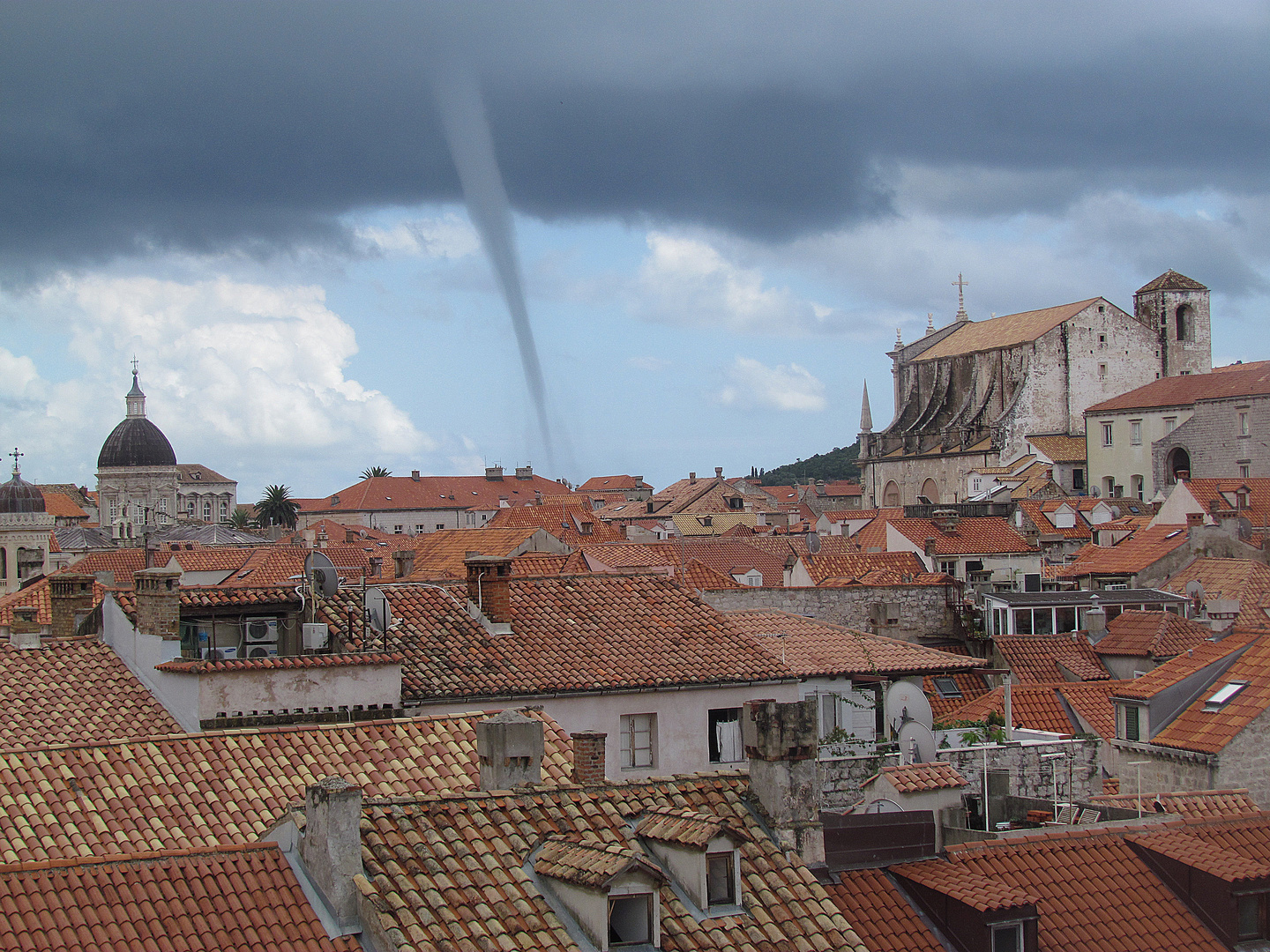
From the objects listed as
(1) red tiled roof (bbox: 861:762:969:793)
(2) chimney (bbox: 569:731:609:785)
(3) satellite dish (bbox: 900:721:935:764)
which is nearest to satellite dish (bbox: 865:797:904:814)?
(1) red tiled roof (bbox: 861:762:969:793)

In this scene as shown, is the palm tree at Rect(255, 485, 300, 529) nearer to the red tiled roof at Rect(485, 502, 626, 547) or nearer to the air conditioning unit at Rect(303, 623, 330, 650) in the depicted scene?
the red tiled roof at Rect(485, 502, 626, 547)

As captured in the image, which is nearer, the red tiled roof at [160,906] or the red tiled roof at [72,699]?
the red tiled roof at [160,906]

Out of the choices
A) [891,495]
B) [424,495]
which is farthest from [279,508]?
[891,495]

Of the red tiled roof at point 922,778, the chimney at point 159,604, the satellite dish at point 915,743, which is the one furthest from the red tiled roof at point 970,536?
the red tiled roof at point 922,778

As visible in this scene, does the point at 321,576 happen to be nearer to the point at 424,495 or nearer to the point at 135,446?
the point at 424,495

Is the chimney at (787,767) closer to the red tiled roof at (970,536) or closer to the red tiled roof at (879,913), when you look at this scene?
the red tiled roof at (879,913)

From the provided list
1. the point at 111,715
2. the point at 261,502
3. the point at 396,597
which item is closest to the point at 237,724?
the point at 111,715
